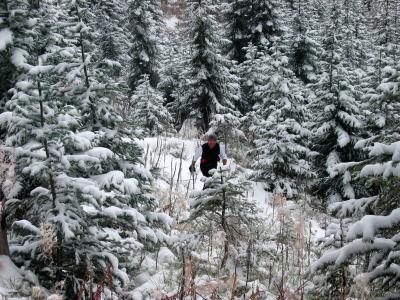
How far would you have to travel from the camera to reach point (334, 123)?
48.6ft

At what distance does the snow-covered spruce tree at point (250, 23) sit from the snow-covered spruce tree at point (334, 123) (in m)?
10.7

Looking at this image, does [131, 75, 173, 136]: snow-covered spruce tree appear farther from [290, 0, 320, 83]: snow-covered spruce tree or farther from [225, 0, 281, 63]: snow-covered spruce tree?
[290, 0, 320, 83]: snow-covered spruce tree

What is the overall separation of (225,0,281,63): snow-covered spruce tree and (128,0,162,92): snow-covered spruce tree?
727cm

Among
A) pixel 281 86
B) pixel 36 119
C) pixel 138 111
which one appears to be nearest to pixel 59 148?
pixel 36 119

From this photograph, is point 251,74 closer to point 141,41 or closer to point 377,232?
point 141,41

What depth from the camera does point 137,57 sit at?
30844mm

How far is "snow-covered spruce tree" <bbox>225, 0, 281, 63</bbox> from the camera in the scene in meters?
25.3

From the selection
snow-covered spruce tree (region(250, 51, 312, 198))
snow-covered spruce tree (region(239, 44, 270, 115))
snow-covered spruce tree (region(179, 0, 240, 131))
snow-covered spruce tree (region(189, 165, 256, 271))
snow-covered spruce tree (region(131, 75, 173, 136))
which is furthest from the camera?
snow-covered spruce tree (region(239, 44, 270, 115))

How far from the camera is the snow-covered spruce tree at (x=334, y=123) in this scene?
47.1 feet

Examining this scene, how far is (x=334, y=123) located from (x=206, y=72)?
26.4 feet

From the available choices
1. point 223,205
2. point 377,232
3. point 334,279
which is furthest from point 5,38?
point 377,232

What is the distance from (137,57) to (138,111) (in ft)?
32.2

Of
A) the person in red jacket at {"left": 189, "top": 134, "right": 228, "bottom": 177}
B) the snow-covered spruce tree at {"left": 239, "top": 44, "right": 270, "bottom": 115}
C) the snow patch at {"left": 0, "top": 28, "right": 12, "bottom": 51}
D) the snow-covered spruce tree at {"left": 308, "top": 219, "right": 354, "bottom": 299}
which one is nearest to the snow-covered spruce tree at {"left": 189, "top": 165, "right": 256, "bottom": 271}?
the snow-covered spruce tree at {"left": 308, "top": 219, "right": 354, "bottom": 299}

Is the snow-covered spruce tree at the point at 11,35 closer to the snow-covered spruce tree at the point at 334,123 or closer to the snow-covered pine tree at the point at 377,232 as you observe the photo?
the snow-covered pine tree at the point at 377,232
